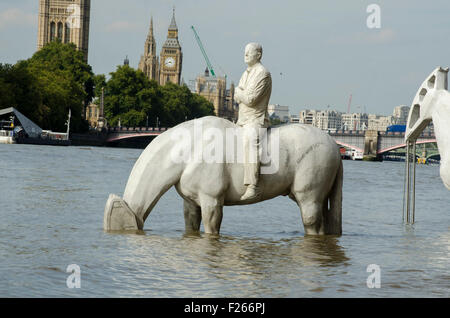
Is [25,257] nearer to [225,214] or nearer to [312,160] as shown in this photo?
[312,160]

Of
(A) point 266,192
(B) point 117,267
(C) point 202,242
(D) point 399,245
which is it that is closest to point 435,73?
(D) point 399,245

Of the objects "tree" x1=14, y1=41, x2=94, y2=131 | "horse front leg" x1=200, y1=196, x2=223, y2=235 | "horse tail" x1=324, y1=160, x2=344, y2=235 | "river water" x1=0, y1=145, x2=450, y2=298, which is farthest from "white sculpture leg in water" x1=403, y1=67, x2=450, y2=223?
"tree" x1=14, y1=41, x2=94, y2=131

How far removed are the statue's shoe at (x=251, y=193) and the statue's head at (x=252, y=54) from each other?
4.82 feet

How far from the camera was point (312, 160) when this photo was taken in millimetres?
9578

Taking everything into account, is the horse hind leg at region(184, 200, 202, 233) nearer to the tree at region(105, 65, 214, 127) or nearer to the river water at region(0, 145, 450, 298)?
the river water at region(0, 145, 450, 298)

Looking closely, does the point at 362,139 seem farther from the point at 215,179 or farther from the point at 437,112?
the point at 215,179

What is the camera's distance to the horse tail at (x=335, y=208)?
1008cm

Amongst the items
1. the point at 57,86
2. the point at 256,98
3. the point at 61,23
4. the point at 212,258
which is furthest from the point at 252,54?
the point at 61,23

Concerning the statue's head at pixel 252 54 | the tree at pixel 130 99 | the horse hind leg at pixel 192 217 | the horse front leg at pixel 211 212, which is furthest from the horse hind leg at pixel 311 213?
the tree at pixel 130 99

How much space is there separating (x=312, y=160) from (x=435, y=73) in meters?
2.79

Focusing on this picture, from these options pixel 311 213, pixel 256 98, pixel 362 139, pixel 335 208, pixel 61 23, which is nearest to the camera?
pixel 256 98

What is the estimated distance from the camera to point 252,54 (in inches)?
376

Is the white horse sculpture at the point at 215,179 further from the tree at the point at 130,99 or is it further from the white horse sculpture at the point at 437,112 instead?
the tree at the point at 130,99

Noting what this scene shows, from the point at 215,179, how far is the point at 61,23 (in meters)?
143
